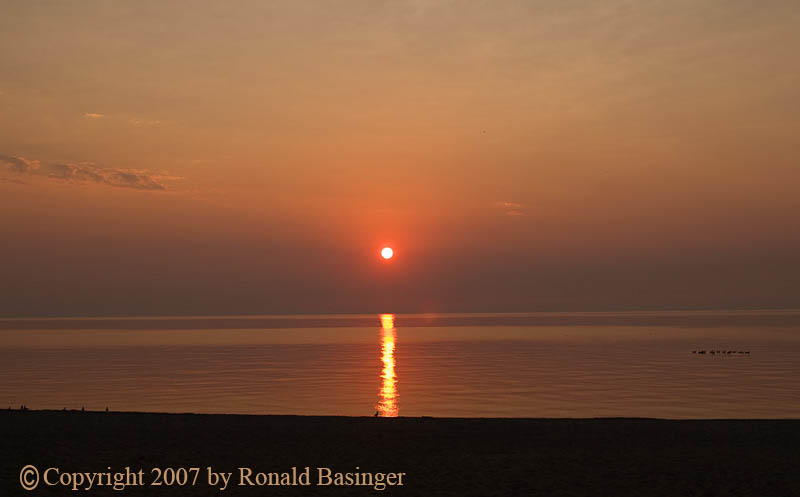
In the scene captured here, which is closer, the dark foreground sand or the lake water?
the dark foreground sand

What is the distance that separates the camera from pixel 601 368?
75.1 metres

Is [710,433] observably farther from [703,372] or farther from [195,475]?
[703,372]

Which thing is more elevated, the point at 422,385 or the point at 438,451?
the point at 422,385

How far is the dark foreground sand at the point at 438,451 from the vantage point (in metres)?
17.2

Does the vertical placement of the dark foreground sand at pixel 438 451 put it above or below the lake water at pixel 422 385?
below

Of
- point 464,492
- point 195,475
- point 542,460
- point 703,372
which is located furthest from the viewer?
point 703,372

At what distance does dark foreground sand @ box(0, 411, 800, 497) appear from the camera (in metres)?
17.2

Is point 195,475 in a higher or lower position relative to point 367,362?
lower

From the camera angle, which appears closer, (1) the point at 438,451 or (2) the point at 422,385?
(1) the point at 438,451

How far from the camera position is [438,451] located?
21984 millimetres

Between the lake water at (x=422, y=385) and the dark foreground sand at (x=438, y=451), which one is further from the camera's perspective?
the lake water at (x=422, y=385)

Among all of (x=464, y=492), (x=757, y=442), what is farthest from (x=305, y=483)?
(x=757, y=442)

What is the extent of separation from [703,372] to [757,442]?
166 feet

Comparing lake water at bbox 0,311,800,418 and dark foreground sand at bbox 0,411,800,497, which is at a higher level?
lake water at bbox 0,311,800,418
